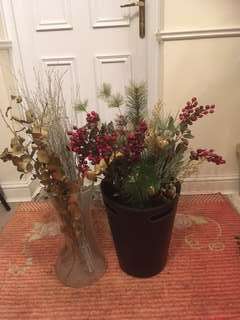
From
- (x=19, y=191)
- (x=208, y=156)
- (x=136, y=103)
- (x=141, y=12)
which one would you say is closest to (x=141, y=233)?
(x=208, y=156)

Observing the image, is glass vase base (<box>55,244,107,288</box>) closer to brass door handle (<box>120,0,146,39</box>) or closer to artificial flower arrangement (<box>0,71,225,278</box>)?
artificial flower arrangement (<box>0,71,225,278</box>)

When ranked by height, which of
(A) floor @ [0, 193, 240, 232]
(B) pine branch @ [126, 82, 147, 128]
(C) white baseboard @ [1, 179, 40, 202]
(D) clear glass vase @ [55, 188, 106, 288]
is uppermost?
(B) pine branch @ [126, 82, 147, 128]

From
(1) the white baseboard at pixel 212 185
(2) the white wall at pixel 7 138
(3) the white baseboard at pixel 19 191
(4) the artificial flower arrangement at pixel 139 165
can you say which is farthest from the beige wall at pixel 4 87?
(1) the white baseboard at pixel 212 185

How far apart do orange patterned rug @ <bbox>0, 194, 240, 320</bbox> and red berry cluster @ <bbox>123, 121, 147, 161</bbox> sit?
556mm

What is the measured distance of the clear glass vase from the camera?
1.05 metres

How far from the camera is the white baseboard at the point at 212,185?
1.77 meters

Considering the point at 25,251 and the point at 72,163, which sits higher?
the point at 72,163

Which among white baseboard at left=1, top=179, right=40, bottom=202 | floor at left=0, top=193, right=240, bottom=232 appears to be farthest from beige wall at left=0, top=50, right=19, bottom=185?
floor at left=0, top=193, right=240, bottom=232

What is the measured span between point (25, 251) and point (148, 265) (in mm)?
593

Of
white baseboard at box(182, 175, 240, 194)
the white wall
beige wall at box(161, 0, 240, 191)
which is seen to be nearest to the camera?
beige wall at box(161, 0, 240, 191)

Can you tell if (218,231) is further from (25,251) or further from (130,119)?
(25,251)

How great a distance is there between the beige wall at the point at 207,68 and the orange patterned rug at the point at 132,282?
1.65 feet

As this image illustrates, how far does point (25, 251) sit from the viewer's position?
137cm

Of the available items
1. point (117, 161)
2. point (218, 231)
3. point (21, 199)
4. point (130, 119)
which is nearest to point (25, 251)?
point (21, 199)
